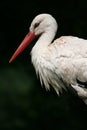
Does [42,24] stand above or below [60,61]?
above

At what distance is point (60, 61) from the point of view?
9.83 m

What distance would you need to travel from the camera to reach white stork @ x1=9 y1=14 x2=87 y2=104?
982 centimetres

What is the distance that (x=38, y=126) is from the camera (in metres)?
13.5

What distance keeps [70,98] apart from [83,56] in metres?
3.20

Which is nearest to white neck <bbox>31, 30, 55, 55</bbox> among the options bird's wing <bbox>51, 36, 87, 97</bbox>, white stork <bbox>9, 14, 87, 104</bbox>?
white stork <bbox>9, 14, 87, 104</bbox>

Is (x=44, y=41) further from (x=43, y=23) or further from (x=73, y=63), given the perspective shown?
(x=73, y=63)

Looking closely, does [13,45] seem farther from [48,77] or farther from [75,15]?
[48,77]

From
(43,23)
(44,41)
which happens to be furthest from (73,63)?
(43,23)

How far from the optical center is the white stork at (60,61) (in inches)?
387

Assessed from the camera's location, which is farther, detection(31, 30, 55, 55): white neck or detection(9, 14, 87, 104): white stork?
detection(31, 30, 55, 55): white neck

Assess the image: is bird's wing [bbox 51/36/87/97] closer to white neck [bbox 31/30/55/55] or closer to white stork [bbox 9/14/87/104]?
white stork [bbox 9/14/87/104]

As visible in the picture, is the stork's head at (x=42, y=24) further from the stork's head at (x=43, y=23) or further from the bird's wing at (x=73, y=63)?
the bird's wing at (x=73, y=63)

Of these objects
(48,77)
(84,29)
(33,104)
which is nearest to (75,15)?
(84,29)

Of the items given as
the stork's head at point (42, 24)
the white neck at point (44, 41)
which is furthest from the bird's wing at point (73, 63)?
the stork's head at point (42, 24)
